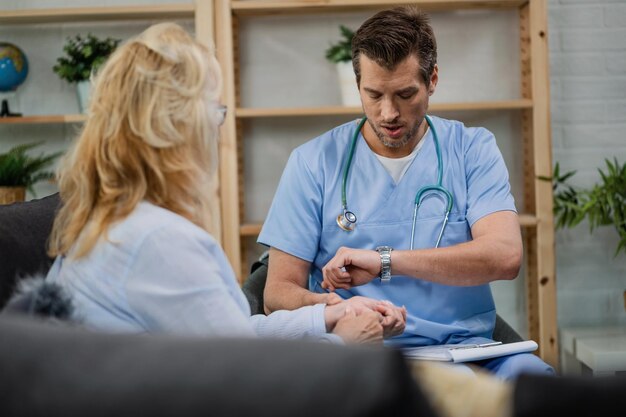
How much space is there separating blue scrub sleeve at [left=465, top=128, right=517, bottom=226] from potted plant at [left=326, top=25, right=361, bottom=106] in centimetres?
117

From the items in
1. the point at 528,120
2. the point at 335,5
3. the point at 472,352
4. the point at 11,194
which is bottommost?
the point at 472,352

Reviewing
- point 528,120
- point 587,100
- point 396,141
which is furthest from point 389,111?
point 587,100

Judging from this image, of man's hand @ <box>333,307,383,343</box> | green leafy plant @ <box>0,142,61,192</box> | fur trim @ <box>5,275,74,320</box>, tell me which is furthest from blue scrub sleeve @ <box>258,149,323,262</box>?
green leafy plant @ <box>0,142,61,192</box>

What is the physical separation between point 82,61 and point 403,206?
68.7 inches

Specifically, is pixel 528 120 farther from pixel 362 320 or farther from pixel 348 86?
pixel 362 320

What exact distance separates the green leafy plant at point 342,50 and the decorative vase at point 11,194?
1.23 m

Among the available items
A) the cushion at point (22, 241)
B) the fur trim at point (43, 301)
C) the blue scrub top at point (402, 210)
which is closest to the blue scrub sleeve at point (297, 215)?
the blue scrub top at point (402, 210)

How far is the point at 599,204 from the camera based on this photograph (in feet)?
10.1

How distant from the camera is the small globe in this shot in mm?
3262

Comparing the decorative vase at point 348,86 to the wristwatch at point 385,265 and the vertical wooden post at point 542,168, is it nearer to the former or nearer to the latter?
the vertical wooden post at point 542,168

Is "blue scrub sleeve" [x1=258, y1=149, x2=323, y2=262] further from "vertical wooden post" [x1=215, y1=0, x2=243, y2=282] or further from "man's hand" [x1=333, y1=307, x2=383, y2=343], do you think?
"vertical wooden post" [x1=215, y1=0, x2=243, y2=282]

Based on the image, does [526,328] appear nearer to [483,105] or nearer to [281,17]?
[483,105]

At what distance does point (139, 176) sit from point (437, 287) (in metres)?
0.96

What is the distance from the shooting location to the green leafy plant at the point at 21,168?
3029 millimetres
